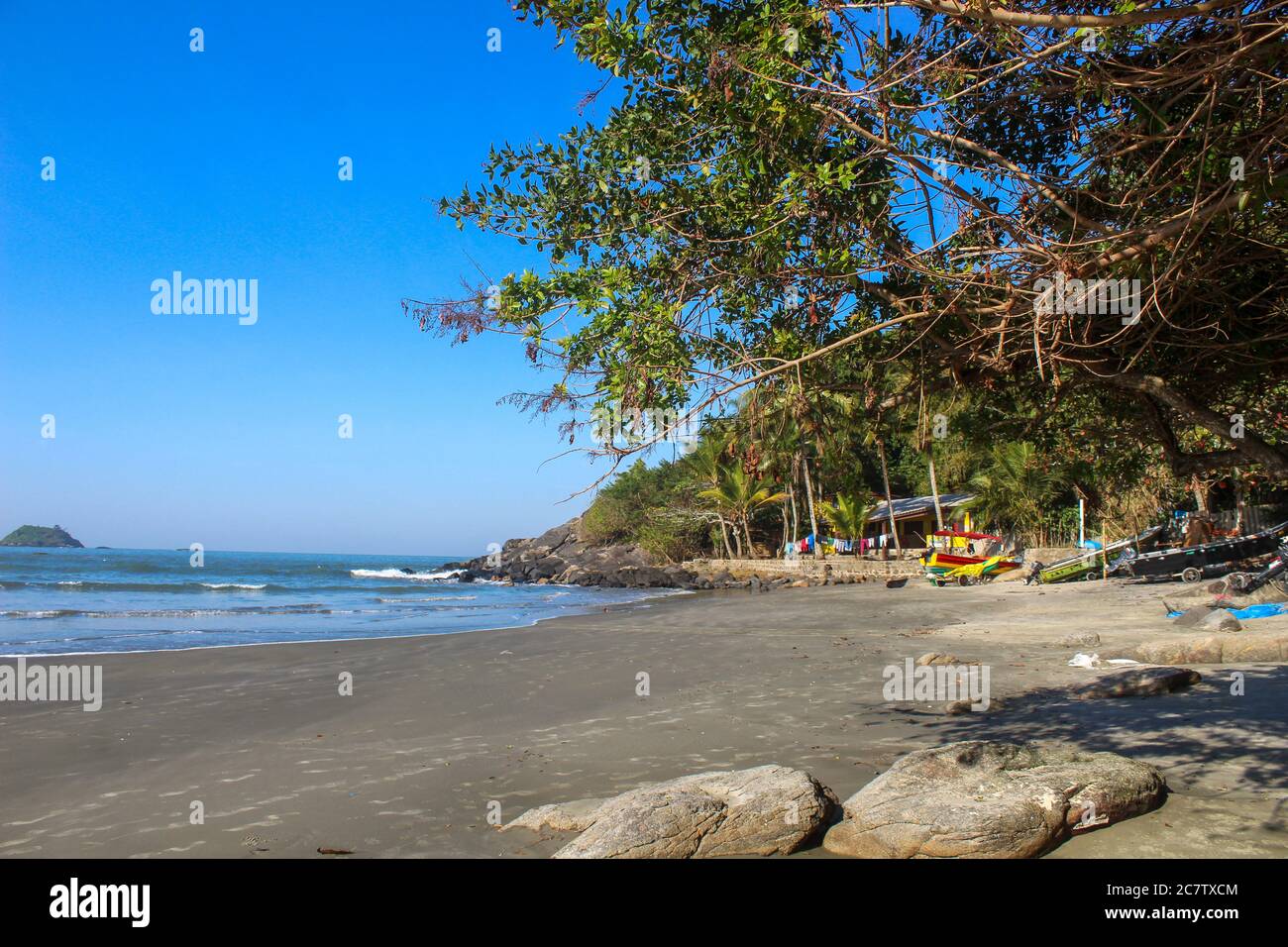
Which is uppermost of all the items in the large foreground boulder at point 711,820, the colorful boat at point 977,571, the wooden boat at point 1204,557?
the wooden boat at point 1204,557

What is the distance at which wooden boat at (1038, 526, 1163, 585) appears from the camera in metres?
22.3

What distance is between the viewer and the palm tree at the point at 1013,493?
30750 mm

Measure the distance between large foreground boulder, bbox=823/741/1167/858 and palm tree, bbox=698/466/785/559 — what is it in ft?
117

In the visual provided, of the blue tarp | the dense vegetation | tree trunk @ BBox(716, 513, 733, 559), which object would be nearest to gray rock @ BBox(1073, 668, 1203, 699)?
the dense vegetation

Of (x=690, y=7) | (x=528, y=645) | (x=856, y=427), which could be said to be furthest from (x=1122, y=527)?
(x=690, y=7)

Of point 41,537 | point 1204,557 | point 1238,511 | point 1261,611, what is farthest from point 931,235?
point 41,537

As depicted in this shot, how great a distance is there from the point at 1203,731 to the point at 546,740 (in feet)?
18.0

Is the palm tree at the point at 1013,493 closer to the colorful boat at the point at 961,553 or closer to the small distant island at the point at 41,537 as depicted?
the colorful boat at the point at 961,553

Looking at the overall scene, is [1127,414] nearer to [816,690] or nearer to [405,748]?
[816,690]

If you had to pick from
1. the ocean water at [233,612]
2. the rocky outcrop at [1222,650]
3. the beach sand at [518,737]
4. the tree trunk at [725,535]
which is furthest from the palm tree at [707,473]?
the rocky outcrop at [1222,650]

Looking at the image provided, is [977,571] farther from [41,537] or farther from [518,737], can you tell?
[41,537]

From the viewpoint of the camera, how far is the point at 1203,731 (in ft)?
21.0

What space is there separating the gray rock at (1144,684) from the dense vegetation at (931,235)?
2763 mm

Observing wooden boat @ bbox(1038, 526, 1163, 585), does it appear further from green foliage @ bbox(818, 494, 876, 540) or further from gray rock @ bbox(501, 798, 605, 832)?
gray rock @ bbox(501, 798, 605, 832)
